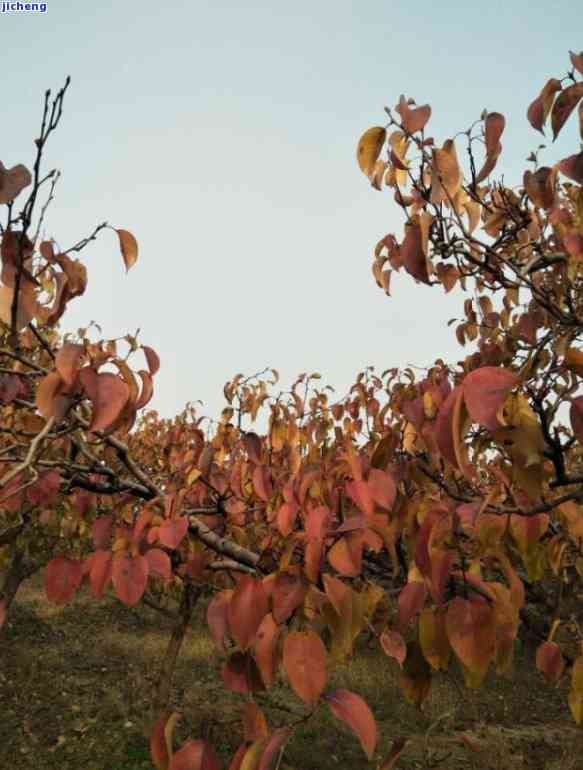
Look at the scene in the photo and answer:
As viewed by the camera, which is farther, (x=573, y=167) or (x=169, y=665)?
(x=169, y=665)

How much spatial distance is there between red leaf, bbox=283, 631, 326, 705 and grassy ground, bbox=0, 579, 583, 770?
396 centimetres

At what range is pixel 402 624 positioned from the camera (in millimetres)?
1216

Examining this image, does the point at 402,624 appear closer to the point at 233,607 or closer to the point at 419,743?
the point at 233,607

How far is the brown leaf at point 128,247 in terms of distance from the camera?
1.49 meters

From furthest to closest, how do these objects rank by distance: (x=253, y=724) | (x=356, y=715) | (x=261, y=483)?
(x=261, y=483), (x=253, y=724), (x=356, y=715)

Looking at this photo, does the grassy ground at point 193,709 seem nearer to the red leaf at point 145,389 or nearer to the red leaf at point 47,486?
the red leaf at point 47,486

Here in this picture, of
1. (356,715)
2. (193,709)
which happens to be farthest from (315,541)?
(193,709)

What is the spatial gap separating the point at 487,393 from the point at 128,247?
1.02 m

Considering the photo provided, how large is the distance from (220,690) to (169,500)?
7260 mm

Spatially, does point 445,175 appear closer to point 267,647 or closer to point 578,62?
point 578,62

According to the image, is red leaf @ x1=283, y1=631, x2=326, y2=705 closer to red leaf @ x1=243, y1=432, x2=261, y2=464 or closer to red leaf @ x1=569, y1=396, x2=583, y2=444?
red leaf @ x1=569, y1=396, x2=583, y2=444

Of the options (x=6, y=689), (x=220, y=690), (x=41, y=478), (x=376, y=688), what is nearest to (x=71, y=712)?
(x=6, y=689)

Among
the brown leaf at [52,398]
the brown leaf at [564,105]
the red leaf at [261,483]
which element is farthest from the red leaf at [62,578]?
the brown leaf at [564,105]

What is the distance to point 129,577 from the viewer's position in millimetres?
1394
